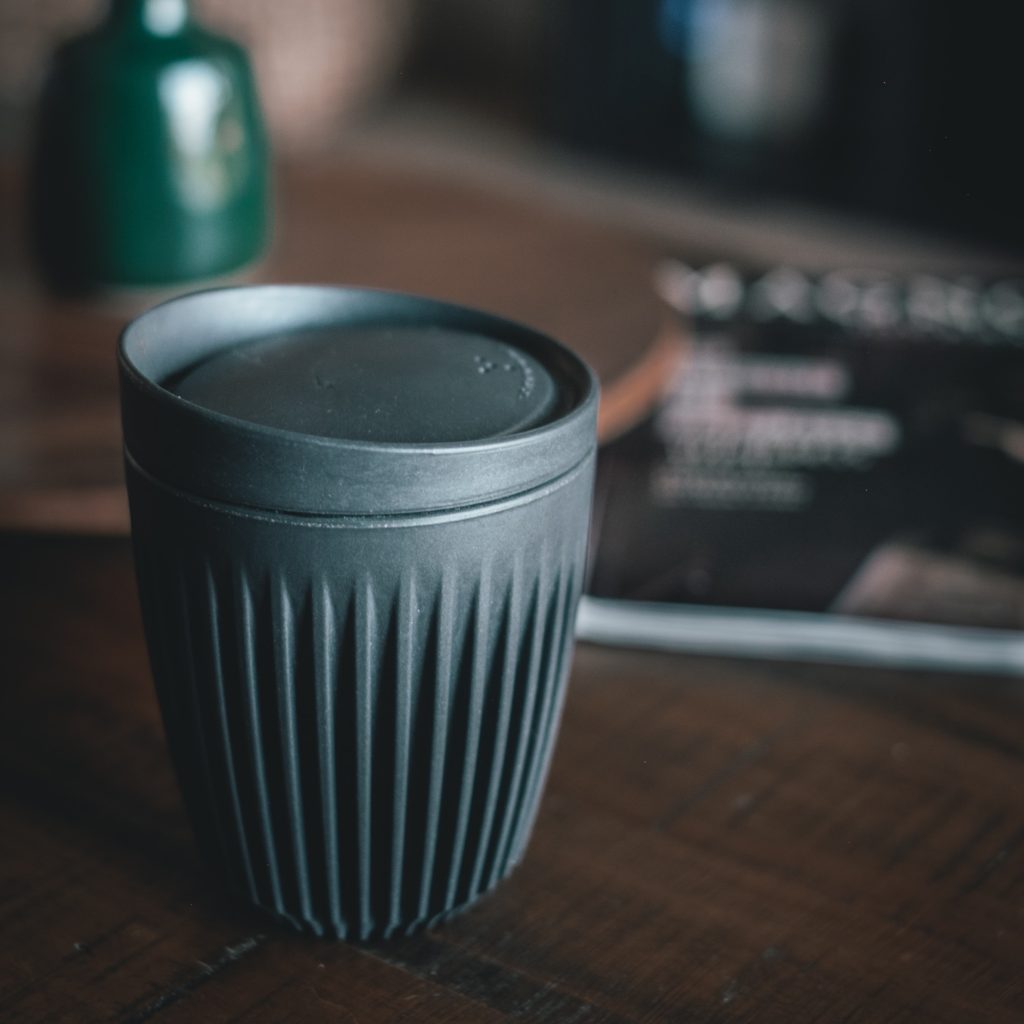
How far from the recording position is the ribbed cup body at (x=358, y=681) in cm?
31

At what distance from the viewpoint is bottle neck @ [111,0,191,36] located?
0.67 meters

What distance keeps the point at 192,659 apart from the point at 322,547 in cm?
5

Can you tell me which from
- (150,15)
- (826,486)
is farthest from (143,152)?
(826,486)

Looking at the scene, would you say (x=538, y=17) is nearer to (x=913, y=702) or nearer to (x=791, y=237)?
(x=791, y=237)

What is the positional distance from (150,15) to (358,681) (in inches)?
18.6

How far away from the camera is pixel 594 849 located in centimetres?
42

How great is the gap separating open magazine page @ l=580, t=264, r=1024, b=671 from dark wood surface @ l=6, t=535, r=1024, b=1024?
2cm

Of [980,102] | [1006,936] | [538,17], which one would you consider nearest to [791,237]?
[980,102]

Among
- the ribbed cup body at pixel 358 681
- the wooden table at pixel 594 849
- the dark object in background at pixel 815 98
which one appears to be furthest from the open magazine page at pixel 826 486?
the dark object in background at pixel 815 98

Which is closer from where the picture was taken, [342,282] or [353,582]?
[353,582]

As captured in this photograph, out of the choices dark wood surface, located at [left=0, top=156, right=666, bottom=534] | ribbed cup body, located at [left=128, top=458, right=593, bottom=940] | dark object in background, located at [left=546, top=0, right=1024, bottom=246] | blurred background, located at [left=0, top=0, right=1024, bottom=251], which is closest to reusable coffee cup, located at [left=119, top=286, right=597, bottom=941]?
ribbed cup body, located at [left=128, top=458, right=593, bottom=940]

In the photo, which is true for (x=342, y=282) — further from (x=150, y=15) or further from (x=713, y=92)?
(x=713, y=92)

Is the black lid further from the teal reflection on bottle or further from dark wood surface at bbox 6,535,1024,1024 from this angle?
the teal reflection on bottle

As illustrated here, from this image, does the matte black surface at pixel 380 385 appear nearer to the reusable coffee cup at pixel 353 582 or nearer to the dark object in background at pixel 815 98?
the reusable coffee cup at pixel 353 582
